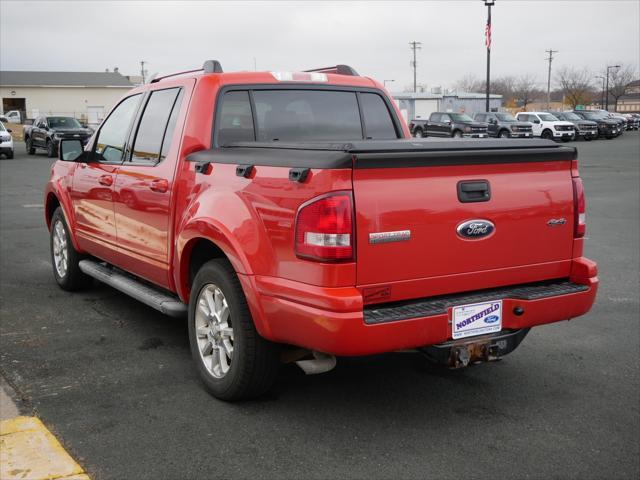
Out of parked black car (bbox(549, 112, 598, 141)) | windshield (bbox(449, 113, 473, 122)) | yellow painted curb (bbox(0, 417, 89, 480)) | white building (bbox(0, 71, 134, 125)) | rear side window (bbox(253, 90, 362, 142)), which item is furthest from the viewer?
white building (bbox(0, 71, 134, 125))

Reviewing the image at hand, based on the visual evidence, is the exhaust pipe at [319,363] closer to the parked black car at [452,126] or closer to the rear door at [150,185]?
the rear door at [150,185]

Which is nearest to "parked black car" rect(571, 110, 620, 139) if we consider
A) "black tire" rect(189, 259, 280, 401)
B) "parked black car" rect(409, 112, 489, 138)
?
"parked black car" rect(409, 112, 489, 138)

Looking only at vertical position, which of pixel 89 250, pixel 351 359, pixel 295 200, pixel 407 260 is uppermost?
pixel 295 200

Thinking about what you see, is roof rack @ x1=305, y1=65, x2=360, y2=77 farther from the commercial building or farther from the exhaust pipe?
the commercial building

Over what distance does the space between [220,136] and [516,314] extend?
2.24 m

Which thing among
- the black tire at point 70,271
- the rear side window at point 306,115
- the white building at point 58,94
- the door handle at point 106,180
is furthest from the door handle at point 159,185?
the white building at point 58,94

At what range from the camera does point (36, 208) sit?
14156 millimetres

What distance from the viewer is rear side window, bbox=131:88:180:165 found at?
523cm

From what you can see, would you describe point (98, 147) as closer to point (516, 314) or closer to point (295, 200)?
point (295, 200)

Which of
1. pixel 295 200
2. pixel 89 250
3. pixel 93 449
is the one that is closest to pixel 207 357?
pixel 93 449

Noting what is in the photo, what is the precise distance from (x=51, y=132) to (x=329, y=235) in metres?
29.6

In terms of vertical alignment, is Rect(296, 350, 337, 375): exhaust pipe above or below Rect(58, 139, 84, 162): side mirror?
below

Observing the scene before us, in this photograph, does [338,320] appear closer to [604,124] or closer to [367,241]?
[367,241]

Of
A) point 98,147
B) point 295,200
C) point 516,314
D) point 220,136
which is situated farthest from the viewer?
point 98,147
